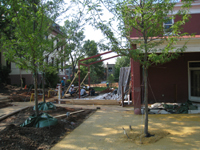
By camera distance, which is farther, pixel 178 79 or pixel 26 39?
pixel 178 79

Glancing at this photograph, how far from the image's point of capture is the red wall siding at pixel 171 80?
11.3 metres

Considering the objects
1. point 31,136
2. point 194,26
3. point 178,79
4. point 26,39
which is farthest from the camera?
point 178,79

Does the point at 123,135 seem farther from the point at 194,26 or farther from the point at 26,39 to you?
the point at 194,26

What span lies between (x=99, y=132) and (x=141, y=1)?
4397mm

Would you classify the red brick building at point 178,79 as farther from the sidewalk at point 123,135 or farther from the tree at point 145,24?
the tree at point 145,24

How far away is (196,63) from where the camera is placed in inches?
441

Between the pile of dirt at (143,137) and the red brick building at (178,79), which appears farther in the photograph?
the red brick building at (178,79)

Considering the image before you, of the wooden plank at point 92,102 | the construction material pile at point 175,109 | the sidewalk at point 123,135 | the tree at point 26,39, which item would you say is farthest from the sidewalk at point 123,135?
the wooden plank at point 92,102

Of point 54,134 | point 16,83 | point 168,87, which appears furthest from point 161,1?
point 16,83

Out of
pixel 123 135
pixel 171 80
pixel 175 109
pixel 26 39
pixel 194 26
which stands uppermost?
pixel 194 26

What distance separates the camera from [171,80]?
11.4 m

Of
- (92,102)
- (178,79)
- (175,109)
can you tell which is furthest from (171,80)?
(92,102)

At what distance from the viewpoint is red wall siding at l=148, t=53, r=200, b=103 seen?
11.3 meters

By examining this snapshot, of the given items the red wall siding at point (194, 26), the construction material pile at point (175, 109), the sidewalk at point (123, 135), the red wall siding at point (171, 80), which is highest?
the red wall siding at point (194, 26)
